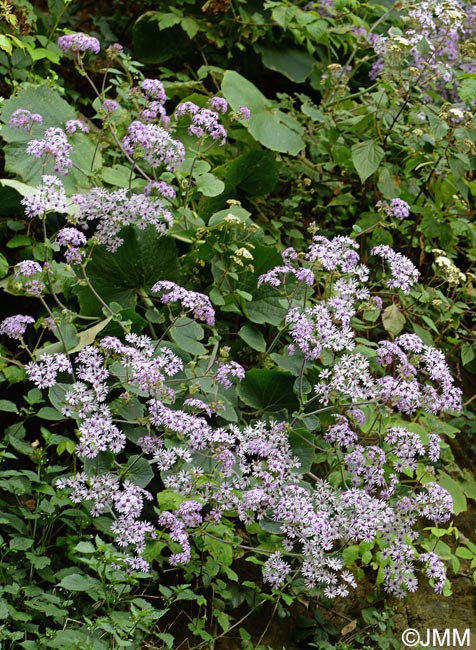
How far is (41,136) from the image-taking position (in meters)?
3.42

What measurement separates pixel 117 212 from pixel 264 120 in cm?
115

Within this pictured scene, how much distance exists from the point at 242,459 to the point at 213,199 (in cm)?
137

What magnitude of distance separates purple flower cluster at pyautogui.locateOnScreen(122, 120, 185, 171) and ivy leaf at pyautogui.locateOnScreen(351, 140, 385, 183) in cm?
94

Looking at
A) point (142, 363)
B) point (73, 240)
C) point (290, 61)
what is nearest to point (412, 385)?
point (142, 363)

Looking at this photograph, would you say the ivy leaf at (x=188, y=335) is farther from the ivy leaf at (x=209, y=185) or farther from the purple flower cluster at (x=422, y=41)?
the purple flower cluster at (x=422, y=41)

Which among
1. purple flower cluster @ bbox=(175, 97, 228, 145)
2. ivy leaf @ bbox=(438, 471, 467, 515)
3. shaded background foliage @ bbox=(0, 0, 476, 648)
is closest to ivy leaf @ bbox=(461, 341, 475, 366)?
shaded background foliage @ bbox=(0, 0, 476, 648)

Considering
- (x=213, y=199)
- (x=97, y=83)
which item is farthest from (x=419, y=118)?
(x=97, y=83)

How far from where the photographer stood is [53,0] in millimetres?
4066

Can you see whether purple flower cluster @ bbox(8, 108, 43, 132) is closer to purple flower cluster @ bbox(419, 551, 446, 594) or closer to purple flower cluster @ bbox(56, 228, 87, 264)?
purple flower cluster @ bbox(56, 228, 87, 264)

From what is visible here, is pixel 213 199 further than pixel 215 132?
Yes

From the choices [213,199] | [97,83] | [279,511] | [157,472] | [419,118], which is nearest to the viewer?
[279,511]

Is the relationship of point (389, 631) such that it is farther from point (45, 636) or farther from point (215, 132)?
point (215, 132)

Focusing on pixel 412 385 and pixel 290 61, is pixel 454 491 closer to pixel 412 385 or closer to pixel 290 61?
pixel 412 385

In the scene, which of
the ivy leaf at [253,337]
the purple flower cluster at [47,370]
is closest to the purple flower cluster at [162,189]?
the ivy leaf at [253,337]
